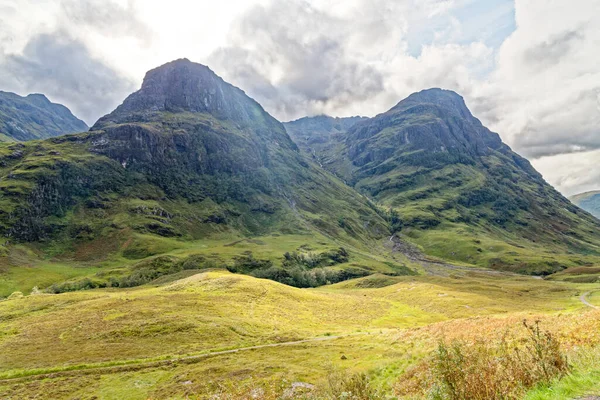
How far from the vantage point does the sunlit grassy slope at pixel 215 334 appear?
38.1 meters

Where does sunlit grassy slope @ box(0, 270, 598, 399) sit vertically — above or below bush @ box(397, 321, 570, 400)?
below

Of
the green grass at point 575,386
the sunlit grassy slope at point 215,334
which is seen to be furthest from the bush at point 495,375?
the sunlit grassy slope at point 215,334

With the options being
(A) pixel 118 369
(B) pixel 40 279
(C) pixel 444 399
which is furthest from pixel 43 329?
(B) pixel 40 279

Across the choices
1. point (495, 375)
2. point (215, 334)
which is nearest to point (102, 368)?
point (215, 334)

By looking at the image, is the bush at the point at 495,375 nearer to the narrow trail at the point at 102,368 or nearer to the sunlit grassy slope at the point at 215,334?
the sunlit grassy slope at the point at 215,334

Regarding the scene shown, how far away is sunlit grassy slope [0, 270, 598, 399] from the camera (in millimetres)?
38125

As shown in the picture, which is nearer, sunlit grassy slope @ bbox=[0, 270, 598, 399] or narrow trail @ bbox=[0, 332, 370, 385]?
sunlit grassy slope @ bbox=[0, 270, 598, 399]

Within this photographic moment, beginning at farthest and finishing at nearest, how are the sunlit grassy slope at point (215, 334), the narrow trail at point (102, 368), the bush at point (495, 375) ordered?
1. the narrow trail at point (102, 368)
2. the sunlit grassy slope at point (215, 334)
3. the bush at point (495, 375)

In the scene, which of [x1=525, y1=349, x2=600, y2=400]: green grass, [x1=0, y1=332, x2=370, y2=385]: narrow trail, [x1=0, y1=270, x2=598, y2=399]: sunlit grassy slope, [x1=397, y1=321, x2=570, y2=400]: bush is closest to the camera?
[x1=525, y1=349, x2=600, y2=400]: green grass

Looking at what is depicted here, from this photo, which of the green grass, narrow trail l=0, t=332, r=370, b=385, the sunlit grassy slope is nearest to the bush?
the green grass

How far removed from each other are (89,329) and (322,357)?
46660 mm

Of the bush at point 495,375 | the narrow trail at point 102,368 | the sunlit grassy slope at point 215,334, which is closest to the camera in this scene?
the bush at point 495,375

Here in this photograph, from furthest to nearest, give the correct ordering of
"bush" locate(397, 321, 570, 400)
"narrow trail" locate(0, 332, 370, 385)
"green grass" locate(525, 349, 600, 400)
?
1. "narrow trail" locate(0, 332, 370, 385)
2. "bush" locate(397, 321, 570, 400)
3. "green grass" locate(525, 349, 600, 400)

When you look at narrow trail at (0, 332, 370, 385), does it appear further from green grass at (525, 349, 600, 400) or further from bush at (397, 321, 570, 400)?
green grass at (525, 349, 600, 400)
